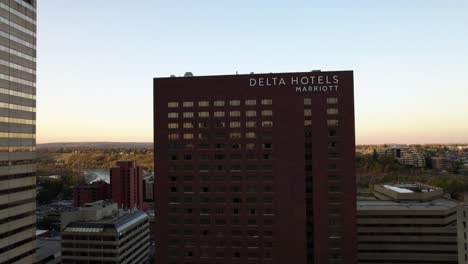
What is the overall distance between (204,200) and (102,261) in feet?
132

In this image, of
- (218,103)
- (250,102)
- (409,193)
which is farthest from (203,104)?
(409,193)

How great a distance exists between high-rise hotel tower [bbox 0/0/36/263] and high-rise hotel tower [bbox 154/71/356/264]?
80.2 feet

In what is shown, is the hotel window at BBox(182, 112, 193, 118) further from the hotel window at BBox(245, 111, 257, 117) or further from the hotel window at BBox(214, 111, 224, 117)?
the hotel window at BBox(245, 111, 257, 117)

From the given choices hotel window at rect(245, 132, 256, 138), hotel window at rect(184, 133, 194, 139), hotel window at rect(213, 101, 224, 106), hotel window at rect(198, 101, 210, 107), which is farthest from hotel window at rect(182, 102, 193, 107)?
hotel window at rect(245, 132, 256, 138)

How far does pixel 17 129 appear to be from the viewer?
233 feet

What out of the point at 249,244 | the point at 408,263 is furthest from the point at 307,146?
the point at 408,263

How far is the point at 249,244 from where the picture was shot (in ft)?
279

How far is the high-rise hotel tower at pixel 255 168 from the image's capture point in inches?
3317

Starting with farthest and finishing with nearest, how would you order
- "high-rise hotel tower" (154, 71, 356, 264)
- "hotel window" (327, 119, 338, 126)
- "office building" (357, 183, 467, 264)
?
"office building" (357, 183, 467, 264)
"hotel window" (327, 119, 338, 126)
"high-rise hotel tower" (154, 71, 356, 264)

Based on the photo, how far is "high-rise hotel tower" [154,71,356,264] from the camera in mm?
84250

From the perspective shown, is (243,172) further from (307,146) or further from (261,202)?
(307,146)

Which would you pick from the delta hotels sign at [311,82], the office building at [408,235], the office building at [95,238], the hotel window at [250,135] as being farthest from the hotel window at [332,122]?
the office building at [95,238]

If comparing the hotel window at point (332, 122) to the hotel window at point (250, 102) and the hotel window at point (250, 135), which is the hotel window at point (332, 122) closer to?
the hotel window at point (250, 135)

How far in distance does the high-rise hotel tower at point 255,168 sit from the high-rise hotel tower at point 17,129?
24.5 metres
